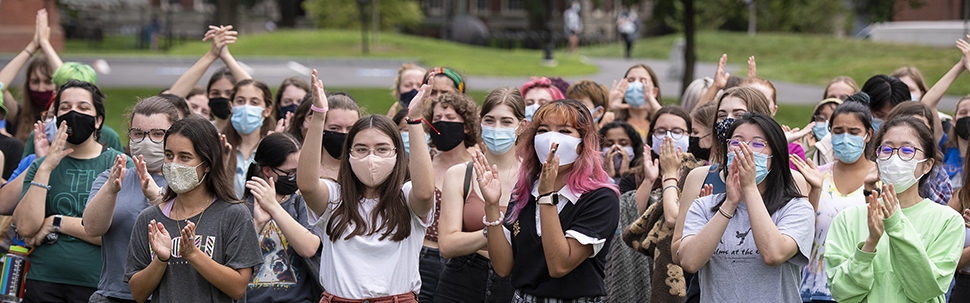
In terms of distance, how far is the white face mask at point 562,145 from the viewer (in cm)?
513

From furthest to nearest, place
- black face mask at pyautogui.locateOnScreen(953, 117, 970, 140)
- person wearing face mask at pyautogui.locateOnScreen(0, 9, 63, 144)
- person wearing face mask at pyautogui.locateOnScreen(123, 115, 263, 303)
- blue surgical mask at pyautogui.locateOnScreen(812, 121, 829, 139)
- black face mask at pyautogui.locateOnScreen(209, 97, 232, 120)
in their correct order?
1. person wearing face mask at pyautogui.locateOnScreen(0, 9, 63, 144)
2. black face mask at pyautogui.locateOnScreen(209, 97, 232, 120)
3. blue surgical mask at pyautogui.locateOnScreen(812, 121, 829, 139)
4. black face mask at pyautogui.locateOnScreen(953, 117, 970, 140)
5. person wearing face mask at pyautogui.locateOnScreen(123, 115, 263, 303)

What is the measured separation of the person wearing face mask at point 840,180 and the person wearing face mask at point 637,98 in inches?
93.4

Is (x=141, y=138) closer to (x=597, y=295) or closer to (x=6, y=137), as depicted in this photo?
(x=6, y=137)

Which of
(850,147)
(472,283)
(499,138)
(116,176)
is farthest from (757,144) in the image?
(116,176)

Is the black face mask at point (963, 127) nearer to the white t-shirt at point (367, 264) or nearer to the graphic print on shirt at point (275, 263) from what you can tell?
the white t-shirt at point (367, 264)

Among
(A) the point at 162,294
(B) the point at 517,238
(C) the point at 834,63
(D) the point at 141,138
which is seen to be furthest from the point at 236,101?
(C) the point at 834,63

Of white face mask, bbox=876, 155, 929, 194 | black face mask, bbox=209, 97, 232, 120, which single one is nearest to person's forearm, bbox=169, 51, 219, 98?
black face mask, bbox=209, 97, 232, 120

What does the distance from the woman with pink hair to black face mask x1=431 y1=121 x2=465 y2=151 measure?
1.20 m

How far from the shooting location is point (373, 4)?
4094 centimetres

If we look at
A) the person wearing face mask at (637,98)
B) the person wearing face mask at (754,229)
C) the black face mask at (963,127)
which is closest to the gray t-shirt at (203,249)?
the person wearing face mask at (754,229)

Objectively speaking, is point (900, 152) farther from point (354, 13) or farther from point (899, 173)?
point (354, 13)

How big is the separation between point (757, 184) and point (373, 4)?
37062mm

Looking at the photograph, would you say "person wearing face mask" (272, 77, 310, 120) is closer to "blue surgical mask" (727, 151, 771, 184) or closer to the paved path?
"blue surgical mask" (727, 151, 771, 184)

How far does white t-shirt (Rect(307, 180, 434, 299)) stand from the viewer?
5.19 m
